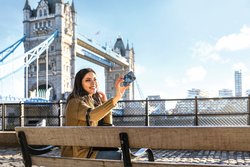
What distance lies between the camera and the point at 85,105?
2.23m

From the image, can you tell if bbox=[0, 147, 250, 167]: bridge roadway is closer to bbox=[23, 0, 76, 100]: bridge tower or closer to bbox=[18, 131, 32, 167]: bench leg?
bbox=[18, 131, 32, 167]: bench leg

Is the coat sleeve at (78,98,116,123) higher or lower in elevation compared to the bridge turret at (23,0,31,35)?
lower

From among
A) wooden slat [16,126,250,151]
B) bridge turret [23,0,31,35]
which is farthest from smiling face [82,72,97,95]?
bridge turret [23,0,31,35]

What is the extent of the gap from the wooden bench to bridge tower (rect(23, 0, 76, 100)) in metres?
43.4

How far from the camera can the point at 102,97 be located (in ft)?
8.51

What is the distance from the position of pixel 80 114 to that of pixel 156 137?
59 cm

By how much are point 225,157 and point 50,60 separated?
146ft

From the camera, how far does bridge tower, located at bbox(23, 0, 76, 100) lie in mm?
46969

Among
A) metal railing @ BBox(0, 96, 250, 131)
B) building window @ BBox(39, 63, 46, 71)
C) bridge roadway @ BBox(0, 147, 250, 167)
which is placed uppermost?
building window @ BBox(39, 63, 46, 71)

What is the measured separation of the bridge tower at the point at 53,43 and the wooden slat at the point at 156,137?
1715 inches

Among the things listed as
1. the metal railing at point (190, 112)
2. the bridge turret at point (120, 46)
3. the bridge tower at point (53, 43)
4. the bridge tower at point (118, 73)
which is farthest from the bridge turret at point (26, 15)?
the metal railing at point (190, 112)

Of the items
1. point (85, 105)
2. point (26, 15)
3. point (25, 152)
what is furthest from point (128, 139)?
point (26, 15)

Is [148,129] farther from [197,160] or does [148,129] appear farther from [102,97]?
[197,160]

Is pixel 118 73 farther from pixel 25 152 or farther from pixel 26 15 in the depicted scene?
pixel 25 152
